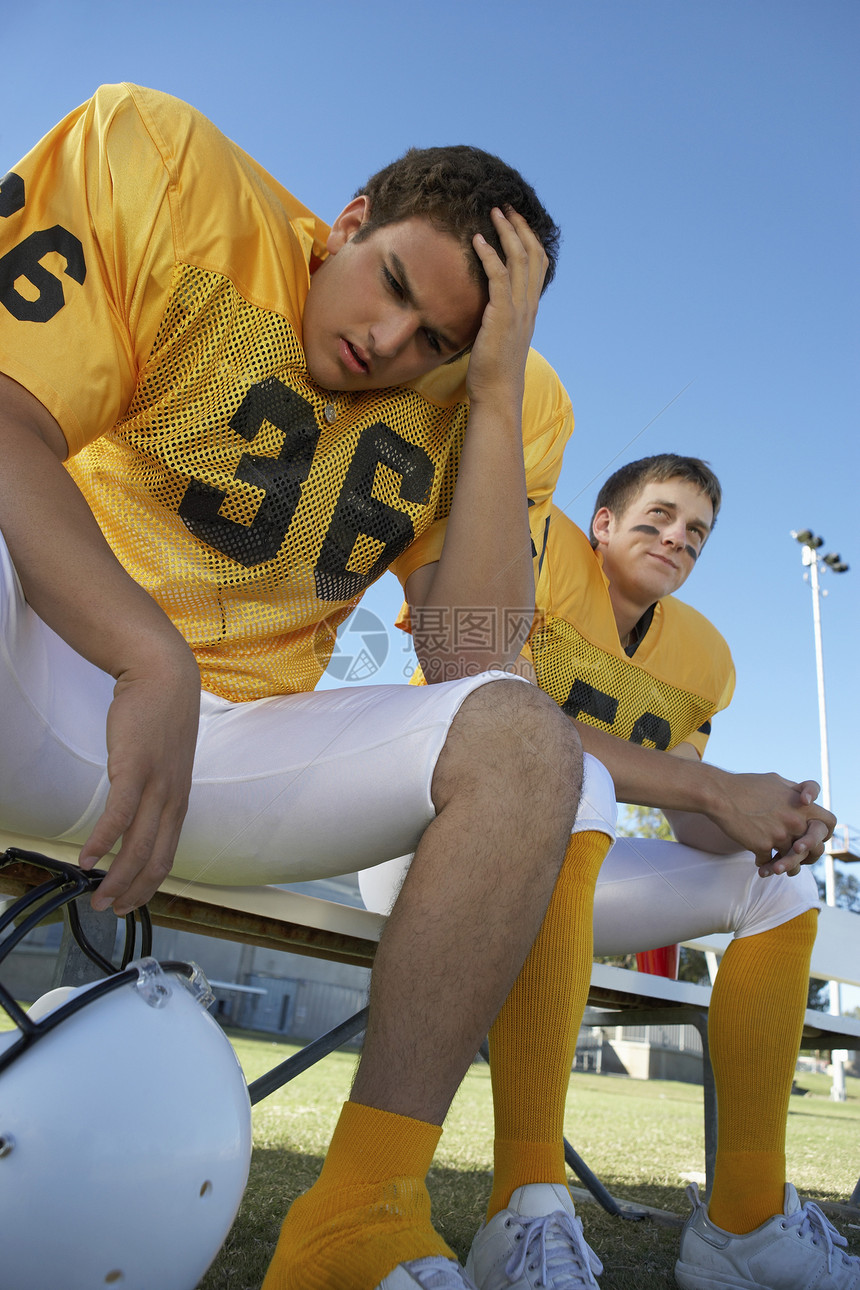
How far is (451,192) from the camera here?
3.92 feet

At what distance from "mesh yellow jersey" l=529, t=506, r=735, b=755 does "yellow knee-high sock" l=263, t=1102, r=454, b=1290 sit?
1292 mm

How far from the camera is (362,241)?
1.20 meters

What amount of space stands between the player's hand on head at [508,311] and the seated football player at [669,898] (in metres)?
0.50

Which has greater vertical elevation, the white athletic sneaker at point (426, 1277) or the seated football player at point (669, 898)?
the seated football player at point (669, 898)

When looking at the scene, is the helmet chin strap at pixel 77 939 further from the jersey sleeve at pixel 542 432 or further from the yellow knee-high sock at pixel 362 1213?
the jersey sleeve at pixel 542 432

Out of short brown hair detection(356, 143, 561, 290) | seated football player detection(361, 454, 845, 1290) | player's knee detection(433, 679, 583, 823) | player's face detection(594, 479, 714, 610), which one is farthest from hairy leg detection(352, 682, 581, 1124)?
player's face detection(594, 479, 714, 610)

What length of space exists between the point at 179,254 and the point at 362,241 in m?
0.24

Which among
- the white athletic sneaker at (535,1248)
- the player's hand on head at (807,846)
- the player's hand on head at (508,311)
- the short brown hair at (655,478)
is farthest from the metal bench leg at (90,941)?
the short brown hair at (655,478)

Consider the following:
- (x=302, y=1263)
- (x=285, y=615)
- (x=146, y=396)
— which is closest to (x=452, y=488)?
(x=285, y=615)

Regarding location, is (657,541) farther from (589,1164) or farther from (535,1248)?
(589,1164)

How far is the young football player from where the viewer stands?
762 millimetres

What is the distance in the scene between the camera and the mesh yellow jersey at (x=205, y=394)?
3.22 ft

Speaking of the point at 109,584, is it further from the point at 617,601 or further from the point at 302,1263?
the point at 617,601

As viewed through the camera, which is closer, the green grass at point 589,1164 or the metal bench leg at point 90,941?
the metal bench leg at point 90,941
